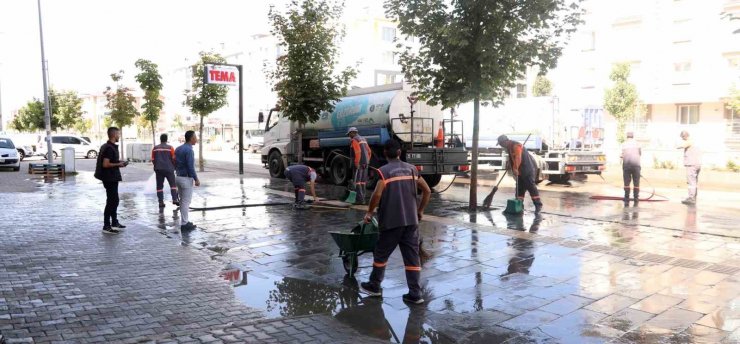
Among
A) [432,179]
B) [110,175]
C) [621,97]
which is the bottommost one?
[432,179]

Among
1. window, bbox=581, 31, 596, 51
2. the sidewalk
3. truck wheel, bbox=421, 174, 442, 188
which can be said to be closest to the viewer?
the sidewalk

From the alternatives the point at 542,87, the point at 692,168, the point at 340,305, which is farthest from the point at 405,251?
the point at 542,87

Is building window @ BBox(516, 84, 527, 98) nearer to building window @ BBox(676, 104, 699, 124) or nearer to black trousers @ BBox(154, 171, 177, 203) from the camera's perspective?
building window @ BBox(676, 104, 699, 124)

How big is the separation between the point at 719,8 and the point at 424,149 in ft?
93.2

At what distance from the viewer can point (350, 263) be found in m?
6.57

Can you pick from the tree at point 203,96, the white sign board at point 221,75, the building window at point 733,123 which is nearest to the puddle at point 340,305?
the white sign board at point 221,75

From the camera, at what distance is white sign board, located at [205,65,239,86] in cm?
2112

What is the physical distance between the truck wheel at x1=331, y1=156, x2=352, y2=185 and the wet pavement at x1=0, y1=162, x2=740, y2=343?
596 centimetres

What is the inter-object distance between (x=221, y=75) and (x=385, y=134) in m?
8.12

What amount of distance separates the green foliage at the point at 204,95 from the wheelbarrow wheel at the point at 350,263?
19722 mm

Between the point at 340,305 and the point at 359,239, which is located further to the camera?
the point at 359,239

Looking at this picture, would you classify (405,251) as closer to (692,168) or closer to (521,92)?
(692,168)

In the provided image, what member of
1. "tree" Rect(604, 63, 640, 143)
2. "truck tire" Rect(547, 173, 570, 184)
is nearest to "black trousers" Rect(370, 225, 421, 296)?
"truck tire" Rect(547, 173, 570, 184)

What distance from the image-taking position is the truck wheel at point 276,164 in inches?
828
